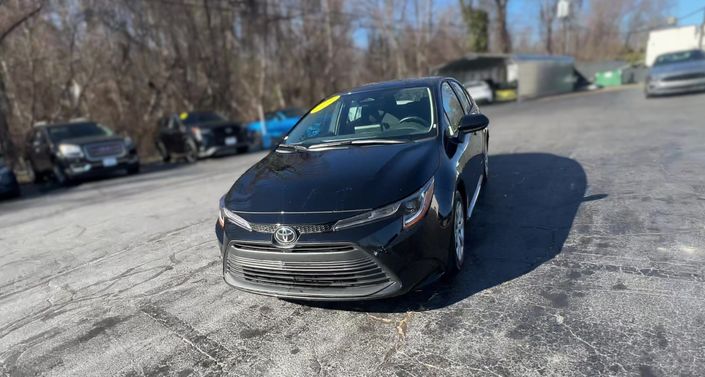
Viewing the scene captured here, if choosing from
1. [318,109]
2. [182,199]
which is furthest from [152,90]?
[318,109]

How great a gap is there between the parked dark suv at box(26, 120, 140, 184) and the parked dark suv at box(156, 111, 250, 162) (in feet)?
6.69

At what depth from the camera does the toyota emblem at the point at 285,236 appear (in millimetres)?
2973

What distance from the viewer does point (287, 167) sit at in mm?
3836

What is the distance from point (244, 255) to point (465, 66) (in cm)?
3367

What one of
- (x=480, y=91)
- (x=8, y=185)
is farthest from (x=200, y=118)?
(x=480, y=91)

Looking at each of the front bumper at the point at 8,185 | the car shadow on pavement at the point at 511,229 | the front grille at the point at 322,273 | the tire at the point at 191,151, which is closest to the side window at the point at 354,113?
the car shadow on pavement at the point at 511,229

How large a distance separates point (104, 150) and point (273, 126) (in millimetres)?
6560

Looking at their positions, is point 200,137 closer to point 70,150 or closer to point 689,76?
point 70,150

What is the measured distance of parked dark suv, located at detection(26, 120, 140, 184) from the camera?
1130 cm

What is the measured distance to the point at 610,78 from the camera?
36250 mm

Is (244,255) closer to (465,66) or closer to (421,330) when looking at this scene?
(421,330)

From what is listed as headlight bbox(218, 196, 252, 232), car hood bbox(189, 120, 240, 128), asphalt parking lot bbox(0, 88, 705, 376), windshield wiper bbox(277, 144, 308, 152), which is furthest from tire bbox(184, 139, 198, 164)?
headlight bbox(218, 196, 252, 232)

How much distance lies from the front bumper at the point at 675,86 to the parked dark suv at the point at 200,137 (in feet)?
46.0

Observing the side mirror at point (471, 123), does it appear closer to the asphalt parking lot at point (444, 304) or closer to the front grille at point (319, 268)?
the asphalt parking lot at point (444, 304)
